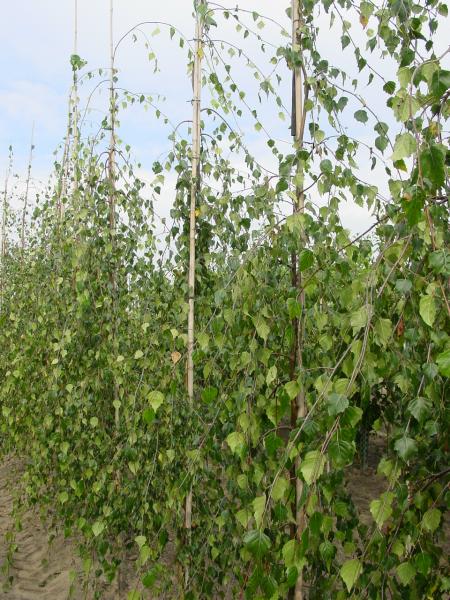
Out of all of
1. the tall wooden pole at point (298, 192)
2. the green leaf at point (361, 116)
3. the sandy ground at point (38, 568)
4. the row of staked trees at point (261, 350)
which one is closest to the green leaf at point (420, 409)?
the row of staked trees at point (261, 350)

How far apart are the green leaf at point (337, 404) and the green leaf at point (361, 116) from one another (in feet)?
2.95

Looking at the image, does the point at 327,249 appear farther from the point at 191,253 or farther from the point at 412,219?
the point at 412,219

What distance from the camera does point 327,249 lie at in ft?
6.36

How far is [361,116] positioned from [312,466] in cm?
101

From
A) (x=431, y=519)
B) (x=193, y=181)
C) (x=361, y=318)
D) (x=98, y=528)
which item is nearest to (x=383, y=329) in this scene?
(x=361, y=318)

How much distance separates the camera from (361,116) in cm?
164

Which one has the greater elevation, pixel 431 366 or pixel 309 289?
pixel 309 289

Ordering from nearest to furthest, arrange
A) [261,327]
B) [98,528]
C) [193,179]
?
1. [261,327]
2. [98,528]
3. [193,179]

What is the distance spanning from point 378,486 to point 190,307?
4.03 metres

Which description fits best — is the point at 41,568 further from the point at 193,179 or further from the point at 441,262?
the point at 441,262

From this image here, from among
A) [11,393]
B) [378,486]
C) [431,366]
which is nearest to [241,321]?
[431,366]

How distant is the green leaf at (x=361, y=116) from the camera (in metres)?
1.63

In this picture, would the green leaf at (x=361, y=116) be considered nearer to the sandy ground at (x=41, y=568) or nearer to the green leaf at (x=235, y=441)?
the green leaf at (x=235, y=441)

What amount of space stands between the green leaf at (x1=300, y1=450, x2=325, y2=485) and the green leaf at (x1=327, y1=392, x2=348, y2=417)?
0.10m
